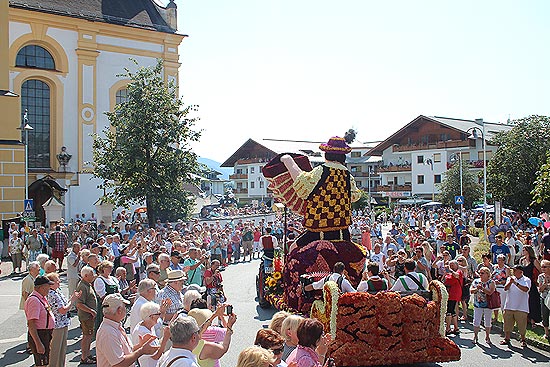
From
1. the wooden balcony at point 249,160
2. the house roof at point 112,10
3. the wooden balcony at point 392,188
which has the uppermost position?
the house roof at point 112,10

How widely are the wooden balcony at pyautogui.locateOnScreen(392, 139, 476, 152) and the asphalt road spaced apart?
47795 mm

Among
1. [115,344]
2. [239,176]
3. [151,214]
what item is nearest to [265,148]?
[239,176]

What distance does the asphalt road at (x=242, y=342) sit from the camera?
10.2 meters

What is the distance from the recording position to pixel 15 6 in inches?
1427

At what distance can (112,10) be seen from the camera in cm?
4112

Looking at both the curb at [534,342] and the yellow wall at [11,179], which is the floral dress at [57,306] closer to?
the curb at [534,342]

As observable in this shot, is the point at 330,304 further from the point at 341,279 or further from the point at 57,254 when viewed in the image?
the point at 57,254

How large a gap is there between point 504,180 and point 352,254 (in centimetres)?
2706

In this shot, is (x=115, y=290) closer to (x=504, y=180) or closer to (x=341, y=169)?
(x=341, y=169)

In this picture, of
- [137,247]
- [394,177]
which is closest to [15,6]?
[137,247]

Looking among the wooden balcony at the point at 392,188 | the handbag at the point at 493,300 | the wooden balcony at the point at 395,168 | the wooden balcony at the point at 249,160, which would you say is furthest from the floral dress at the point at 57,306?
the wooden balcony at the point at 249,160

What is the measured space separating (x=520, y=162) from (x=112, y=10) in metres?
27.4

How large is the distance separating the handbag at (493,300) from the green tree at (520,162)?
79.2 ft

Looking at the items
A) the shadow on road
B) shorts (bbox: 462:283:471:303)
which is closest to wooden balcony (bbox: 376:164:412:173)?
shorts (bbox: 462:283:471:303)
